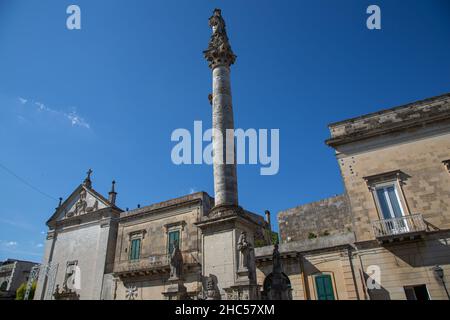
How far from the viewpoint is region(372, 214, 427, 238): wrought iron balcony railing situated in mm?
14609

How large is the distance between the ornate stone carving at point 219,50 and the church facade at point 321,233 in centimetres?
5

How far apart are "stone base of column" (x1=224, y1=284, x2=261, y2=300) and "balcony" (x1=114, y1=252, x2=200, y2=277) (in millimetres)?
10181

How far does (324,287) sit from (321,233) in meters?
4.61

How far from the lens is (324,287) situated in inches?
655

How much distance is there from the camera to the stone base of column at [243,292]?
922 centimetres

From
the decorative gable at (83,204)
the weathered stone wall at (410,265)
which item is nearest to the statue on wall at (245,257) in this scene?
the weathered stone wall at (410,265)

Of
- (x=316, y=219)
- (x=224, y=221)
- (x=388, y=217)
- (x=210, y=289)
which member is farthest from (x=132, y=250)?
(x=388, y=217)

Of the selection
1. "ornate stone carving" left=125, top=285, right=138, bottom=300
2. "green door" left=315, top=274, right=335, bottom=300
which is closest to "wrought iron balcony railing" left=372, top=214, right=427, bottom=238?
"green door" left=315, top=274, right=335, bottom=300

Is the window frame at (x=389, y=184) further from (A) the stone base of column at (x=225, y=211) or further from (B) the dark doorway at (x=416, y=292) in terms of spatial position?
(A) the stone base of column at (x=225, y=211)

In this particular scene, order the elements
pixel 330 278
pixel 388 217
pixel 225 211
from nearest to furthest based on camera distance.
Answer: pixel 225 211 → pixel 388 217 → pixel 330 278

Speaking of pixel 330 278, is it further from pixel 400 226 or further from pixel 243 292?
pixel 243 292

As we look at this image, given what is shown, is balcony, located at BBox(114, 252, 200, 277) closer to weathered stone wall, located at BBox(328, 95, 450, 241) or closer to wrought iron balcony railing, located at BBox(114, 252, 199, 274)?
wrought iron balcony railing, located at BBox(114, 252, 199, 274)

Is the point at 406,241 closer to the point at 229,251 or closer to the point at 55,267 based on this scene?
the point at 229,251
